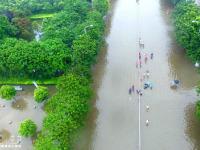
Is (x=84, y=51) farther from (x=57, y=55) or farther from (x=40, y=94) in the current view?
(x=40, y=94)

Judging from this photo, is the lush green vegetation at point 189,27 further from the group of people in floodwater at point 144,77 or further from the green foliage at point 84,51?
the green foliage at point 84,51

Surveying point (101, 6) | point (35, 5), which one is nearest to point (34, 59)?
point (101, 6)

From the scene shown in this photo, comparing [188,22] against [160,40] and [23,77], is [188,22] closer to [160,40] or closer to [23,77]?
[160,40]

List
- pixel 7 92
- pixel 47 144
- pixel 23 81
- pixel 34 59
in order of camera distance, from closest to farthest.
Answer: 1. pixel 47 144
2. pixel 7 92
3. pixel 34 59
4. pixel 23 81

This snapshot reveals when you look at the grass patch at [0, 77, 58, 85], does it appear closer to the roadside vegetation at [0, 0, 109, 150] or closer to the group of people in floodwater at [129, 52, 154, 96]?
the roadside vegetation at [0, 0, 109, 150]

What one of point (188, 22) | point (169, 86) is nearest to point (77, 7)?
point (188, 22)

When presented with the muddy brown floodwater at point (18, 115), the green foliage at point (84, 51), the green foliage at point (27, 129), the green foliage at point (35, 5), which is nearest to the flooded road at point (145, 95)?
the green foliage at point (84, 51)

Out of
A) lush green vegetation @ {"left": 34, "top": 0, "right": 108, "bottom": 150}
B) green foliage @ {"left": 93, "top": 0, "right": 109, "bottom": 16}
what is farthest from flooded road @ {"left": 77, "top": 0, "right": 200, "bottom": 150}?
green foliage @ {"left": 93, "top": 0, "right": 109, "bottom": 16}

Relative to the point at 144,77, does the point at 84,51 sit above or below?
above
